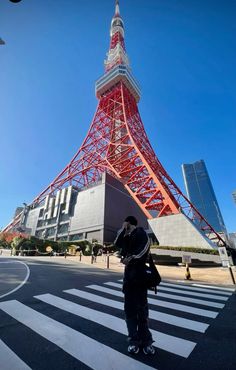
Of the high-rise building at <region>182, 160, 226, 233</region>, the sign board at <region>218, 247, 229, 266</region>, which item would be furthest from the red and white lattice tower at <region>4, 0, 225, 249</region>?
the high-rise building at <region>182, 160, 226, 233</region>

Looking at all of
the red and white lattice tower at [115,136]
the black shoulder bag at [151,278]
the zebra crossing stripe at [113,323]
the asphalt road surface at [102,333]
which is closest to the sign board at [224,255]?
the asphalt road surface at [102,333]

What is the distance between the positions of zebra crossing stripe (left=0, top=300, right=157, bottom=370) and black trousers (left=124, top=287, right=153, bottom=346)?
0.22 metres

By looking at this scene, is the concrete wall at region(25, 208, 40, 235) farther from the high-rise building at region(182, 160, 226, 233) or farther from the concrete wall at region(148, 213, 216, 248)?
the high-rise building at region(182, 160, 226, 233)

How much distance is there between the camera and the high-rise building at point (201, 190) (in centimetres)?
13873

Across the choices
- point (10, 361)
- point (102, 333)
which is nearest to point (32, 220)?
point (102, 333)

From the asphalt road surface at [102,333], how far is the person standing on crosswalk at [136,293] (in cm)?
14

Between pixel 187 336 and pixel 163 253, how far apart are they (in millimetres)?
13616

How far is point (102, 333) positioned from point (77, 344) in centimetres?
45

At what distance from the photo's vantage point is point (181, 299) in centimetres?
485

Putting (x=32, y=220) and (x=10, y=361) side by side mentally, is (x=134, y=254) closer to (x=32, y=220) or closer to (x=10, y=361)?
(x=10, y=361)

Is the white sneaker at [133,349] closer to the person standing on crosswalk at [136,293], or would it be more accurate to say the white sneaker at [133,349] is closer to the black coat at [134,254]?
the person standing on crosswalk at [136,293]

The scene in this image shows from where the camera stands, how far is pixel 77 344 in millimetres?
2432

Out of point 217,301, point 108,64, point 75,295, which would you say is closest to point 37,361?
point 75,295

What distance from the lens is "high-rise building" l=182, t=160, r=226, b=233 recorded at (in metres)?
139
